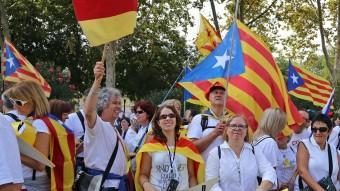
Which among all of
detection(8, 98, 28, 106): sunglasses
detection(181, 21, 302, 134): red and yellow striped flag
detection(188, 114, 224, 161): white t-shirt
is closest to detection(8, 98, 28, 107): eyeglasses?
detection(8, 98, 28, 106): sunglasses

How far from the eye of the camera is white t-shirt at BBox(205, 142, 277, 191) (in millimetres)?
5133

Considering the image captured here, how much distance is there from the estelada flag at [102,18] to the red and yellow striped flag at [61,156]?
2.66 feet

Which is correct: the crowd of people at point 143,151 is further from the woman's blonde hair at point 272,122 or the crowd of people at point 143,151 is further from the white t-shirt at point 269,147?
the woman's blonde hair at point 272,122

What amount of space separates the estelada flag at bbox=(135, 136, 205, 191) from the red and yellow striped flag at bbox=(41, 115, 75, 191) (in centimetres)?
60

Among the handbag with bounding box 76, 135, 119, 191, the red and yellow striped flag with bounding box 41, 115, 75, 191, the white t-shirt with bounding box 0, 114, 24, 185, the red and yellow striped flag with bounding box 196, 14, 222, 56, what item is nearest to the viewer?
the white t-shirt with bounding box 0, 114, 24, 185

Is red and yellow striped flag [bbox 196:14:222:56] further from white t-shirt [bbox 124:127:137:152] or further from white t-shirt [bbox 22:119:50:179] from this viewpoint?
white t-shirt [bbox 22:119:50:179]

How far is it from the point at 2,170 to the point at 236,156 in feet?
9.41

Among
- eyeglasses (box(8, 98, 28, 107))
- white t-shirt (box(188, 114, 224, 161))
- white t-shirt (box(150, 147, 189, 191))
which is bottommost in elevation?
white t-shirt (box(150, 147, 189, 191))

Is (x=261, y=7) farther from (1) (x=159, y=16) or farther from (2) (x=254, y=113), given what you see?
(2) (x=254, y=113)

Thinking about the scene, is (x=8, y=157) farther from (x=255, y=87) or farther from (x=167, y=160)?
(x=255, y=87)

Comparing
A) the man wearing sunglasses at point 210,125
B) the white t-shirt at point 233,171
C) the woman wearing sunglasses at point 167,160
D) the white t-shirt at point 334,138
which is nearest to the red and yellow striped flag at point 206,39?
the white t-shirt at point 334,138

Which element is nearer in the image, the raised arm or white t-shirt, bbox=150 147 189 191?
the raised arm

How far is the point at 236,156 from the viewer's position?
523 centimetres

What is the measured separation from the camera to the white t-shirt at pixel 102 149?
4.96 m
